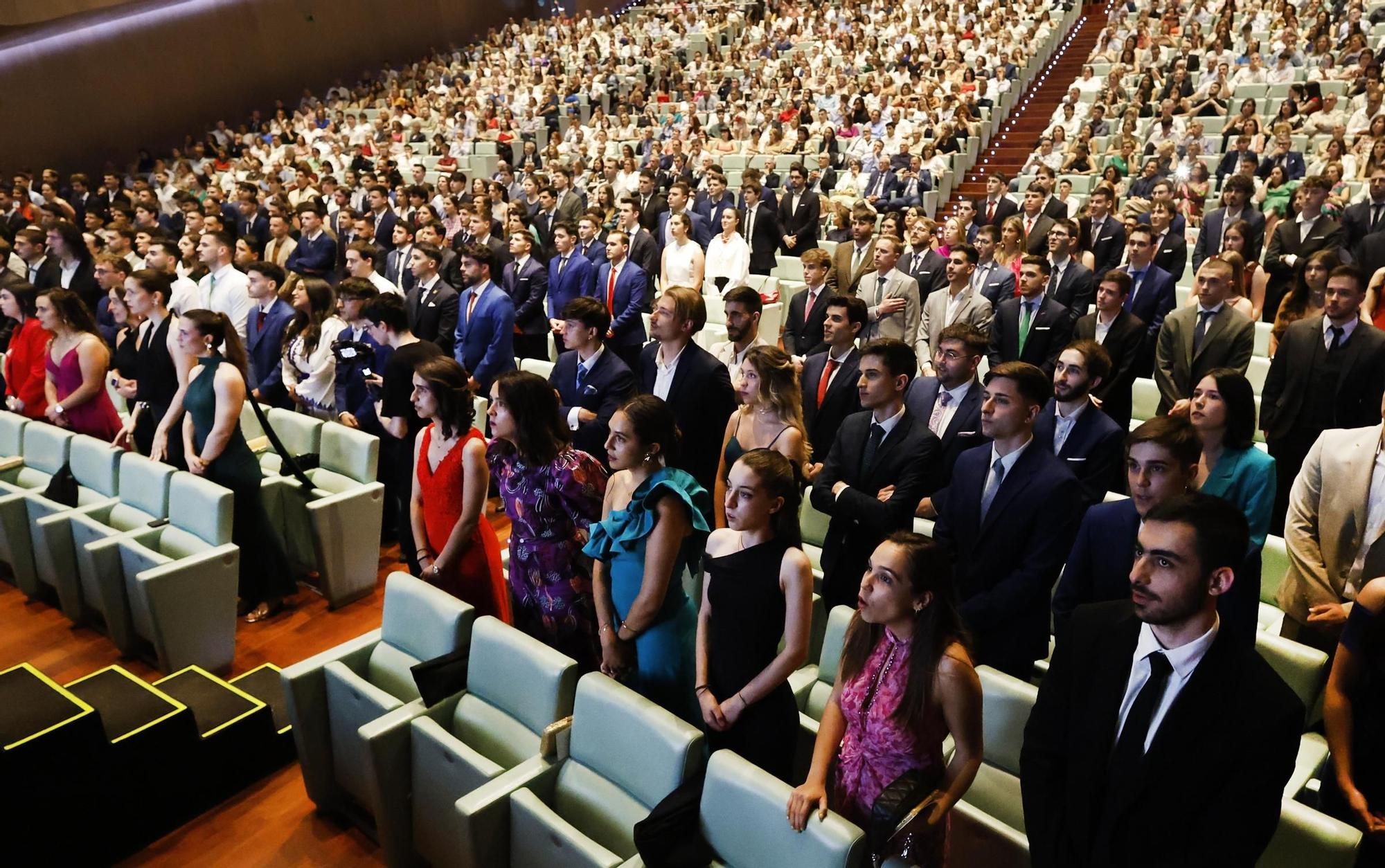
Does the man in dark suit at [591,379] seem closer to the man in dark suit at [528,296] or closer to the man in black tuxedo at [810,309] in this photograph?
the man in black tuxedo at [810,309]

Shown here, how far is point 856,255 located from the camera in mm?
5668

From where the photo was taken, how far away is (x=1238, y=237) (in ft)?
16.6

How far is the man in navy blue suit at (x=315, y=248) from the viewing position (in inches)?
275

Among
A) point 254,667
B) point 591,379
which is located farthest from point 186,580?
point 591,379

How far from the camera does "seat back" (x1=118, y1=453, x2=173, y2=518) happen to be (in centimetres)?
386

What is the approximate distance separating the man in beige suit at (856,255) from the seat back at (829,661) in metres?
3.09

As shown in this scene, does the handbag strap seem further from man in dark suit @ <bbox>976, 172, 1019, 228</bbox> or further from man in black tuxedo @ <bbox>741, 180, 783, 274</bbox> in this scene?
man in dark suit @ <bbox>976, 172, 1019, 228</bbox>

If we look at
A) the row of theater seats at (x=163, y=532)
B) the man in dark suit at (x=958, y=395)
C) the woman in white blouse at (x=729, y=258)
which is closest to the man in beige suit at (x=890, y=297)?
the man in dark suit at (x=958, y=395)

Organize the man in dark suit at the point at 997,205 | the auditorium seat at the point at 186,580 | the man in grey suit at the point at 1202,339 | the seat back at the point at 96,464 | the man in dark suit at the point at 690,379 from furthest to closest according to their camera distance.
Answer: the man in dark suit at the point at 997,205 → the seat back at the point at 96,464 → the man in grey suit at the point at 1202,339 → the man in dark suit at the point at 690,379 → the auditorium seat at the point at 186,580

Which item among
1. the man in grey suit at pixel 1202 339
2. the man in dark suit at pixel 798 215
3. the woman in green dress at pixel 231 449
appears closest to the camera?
the woman in green dress at pixel 231 449

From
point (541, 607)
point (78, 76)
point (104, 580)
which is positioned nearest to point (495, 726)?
point (541, 607)

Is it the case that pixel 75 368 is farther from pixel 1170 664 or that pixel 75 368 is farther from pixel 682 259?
pixel 1170 664

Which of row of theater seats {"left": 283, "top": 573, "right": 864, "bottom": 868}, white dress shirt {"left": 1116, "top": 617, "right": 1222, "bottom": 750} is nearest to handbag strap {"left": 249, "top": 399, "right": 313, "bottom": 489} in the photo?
row of theater seats {"left": 283, "top": 573, "right": 864, "bottom": 868}

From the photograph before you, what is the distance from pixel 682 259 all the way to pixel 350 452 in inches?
95.3
